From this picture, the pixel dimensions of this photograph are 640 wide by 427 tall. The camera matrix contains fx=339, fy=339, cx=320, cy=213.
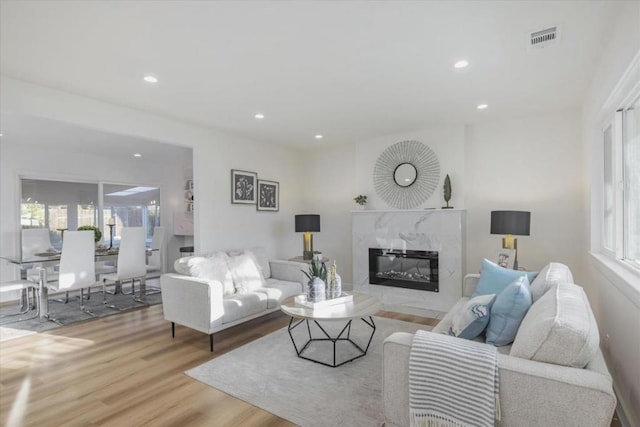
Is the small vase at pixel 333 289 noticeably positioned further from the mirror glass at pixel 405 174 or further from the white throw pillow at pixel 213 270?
the mirror glass at pixel 405 174

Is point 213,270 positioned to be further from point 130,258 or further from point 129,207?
point 129,207

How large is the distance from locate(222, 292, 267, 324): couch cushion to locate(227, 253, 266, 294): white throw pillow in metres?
0.16

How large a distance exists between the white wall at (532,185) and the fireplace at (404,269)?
523mm

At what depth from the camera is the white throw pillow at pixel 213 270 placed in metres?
3.58

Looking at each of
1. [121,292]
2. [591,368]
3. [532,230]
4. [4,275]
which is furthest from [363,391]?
[4,275]

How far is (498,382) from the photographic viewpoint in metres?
1.38

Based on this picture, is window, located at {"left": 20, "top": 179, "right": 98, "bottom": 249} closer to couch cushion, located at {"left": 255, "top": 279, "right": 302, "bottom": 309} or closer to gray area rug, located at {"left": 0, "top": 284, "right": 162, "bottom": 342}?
gray area rug, located at {"left": 0, "top": 284, "right": 162, "bottom": 342}

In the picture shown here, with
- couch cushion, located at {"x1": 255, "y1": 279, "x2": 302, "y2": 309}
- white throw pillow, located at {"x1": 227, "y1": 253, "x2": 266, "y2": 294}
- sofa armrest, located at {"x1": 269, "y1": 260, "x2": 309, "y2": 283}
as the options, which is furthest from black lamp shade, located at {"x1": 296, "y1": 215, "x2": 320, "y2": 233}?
white throw pillow, located at {"x1": 227, "y1": 253, "x2": 266, "y2": 294}

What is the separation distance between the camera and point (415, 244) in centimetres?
488

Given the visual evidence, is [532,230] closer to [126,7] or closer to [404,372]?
[404,372]

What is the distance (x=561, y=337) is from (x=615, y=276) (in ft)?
4.00

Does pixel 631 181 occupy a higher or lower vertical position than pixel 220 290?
higher

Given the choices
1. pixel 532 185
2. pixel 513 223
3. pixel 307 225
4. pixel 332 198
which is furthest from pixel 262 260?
pixel 532 185

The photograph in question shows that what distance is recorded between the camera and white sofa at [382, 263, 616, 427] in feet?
4.06
